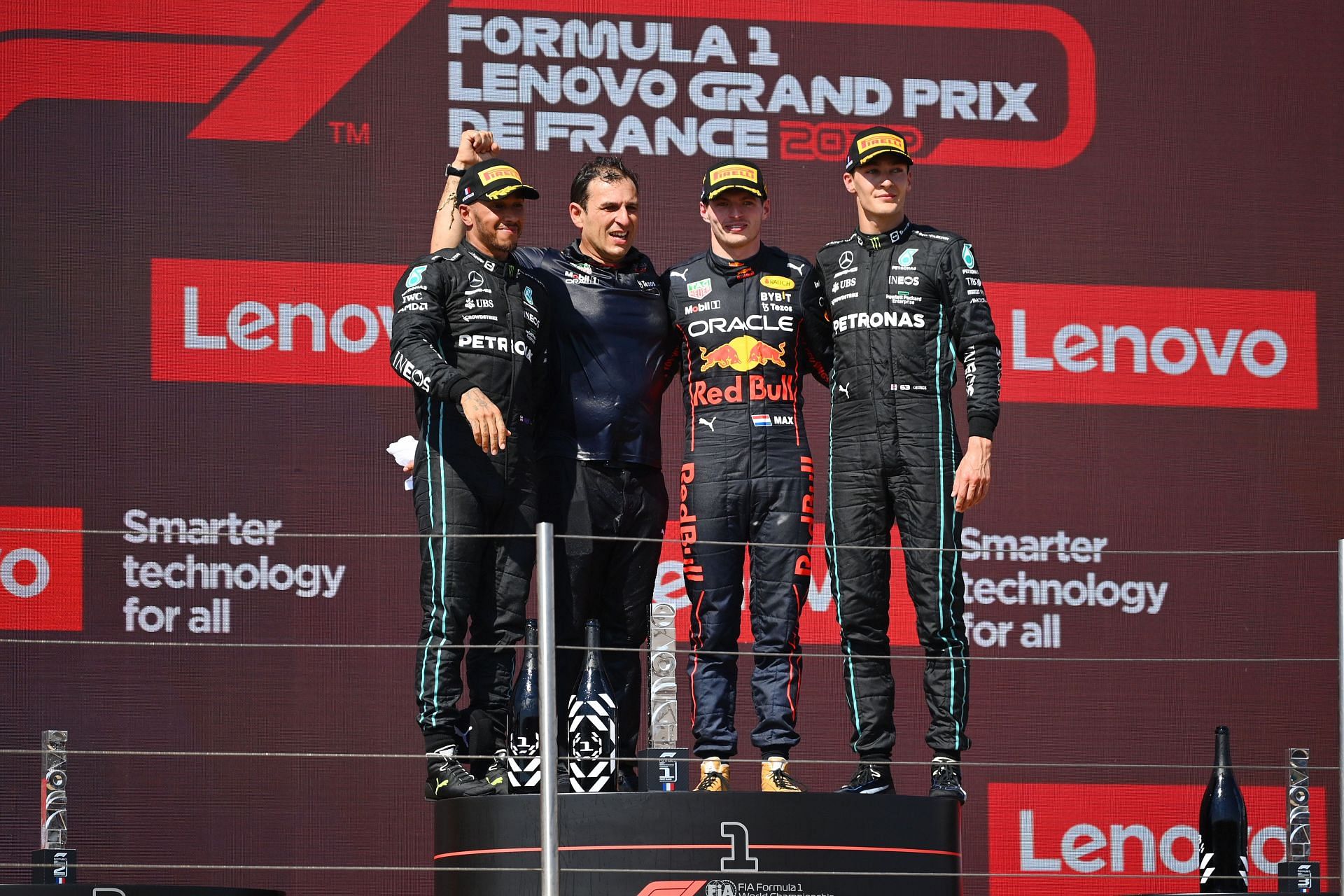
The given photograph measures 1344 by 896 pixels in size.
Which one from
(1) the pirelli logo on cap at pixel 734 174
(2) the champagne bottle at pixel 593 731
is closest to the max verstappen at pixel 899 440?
(1) the pirelli logo on cap at pixel 734 174

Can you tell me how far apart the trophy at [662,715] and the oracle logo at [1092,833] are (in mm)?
1304

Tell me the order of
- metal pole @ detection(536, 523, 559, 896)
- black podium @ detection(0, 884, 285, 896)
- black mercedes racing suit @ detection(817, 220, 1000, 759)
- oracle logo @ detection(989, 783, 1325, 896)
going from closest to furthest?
1. metal pole @ detection(536, 523, 559, 896)
2. black podium @ detection(0, 884, 285, 896)
3. black mercedes racing suit @ detection(817, 220, 1000, 759)
4. oracle logo @ detection(989, 783, 1325, 896)

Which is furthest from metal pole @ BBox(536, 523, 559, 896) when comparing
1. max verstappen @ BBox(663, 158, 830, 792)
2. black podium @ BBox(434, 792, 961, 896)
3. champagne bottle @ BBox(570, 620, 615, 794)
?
max verstappen @ BBox(663, 158, 830, 792)

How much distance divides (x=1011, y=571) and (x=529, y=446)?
1842 mm

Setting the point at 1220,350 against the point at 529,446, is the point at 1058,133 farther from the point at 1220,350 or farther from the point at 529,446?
the point at 529,446

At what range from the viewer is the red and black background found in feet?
16.4

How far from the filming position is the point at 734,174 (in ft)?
13.6

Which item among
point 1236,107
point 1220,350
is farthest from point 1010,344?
point 1236,107

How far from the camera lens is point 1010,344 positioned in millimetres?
5516

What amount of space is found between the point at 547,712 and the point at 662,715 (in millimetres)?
920

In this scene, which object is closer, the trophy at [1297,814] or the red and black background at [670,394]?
the trophy at [1297,814]

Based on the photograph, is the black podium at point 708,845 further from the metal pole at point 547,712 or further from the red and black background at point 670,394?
the red and black background at point 670,394

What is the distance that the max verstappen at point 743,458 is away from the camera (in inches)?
157

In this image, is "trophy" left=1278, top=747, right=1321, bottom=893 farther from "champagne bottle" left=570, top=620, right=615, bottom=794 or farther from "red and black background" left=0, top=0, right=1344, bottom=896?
"champagne bottle" left=570, top=620, right=615, bottom=794
